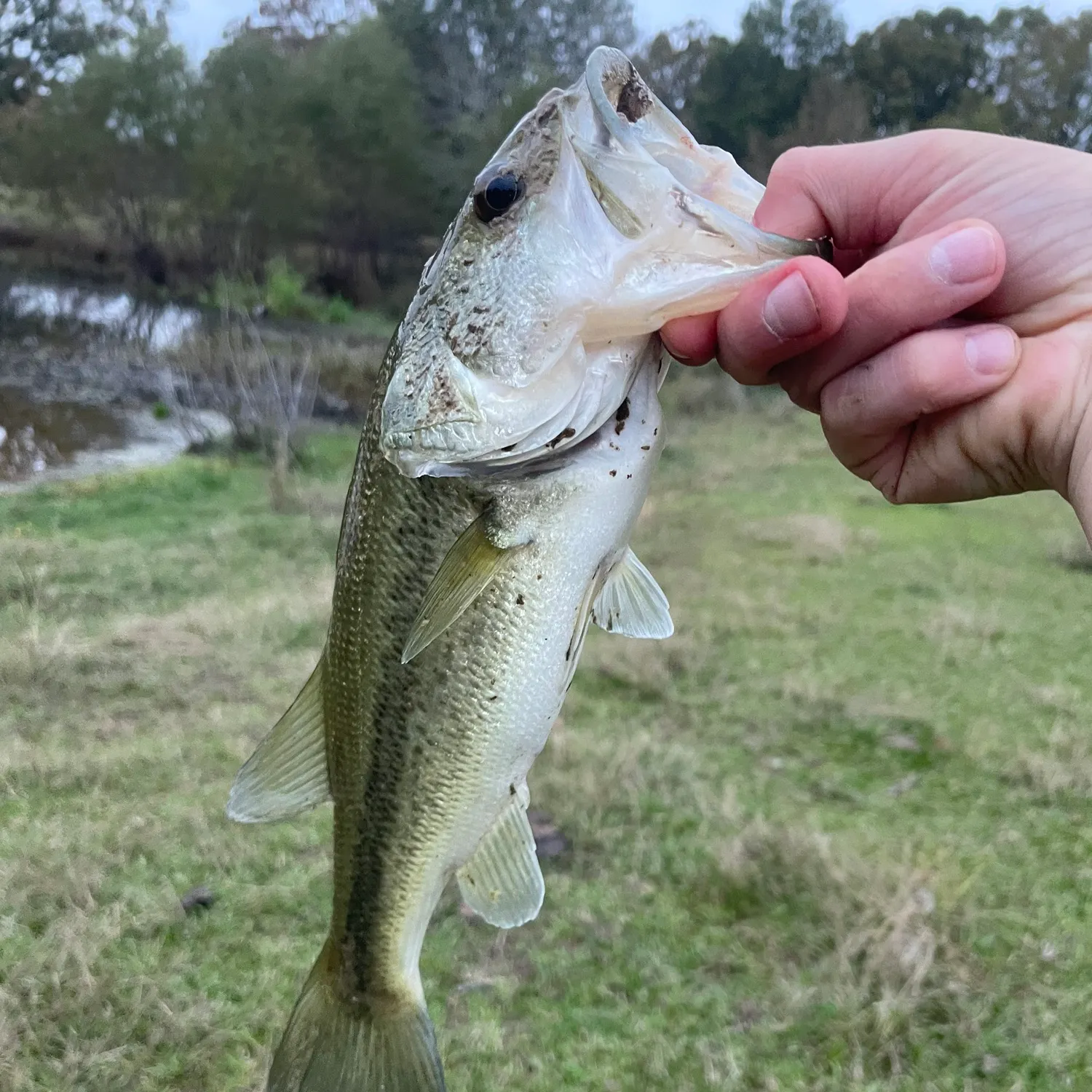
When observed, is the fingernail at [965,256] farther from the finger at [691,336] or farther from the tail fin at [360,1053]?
the tail fin at [360,1053]

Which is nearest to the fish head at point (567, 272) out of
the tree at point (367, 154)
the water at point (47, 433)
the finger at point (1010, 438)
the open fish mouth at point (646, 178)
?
the open fish mouth at point (646, 178)

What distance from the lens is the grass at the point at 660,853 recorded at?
2396mm

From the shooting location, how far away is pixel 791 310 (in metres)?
1.22

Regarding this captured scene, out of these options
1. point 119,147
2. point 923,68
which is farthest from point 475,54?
point 923,68

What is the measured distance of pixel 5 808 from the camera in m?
3.24

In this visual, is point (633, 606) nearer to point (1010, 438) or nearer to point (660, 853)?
point (1010, 438)

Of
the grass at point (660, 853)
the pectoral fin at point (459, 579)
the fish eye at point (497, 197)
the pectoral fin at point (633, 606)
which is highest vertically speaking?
the fish eye at point (497, 197)

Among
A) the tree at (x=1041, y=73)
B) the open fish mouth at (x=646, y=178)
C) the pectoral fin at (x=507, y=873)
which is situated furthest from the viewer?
the tree at (x=1041, y=73)

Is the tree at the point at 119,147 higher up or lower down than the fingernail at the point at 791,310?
higher up

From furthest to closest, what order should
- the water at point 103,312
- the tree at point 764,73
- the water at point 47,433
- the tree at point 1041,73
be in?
the water at point 103,312
the tree at point 764,73
the tree at point 1041,73
the water at point 47,433

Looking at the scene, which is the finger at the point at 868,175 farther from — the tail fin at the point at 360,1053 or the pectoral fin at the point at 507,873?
the tail fin at the point at 360,1053

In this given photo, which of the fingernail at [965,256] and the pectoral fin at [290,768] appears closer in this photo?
the fingernail at [965,256]

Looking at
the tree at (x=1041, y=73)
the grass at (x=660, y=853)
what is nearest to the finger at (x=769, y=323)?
the grass at (x=660, y=853)

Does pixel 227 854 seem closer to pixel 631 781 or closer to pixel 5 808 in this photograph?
pixel 5 808
